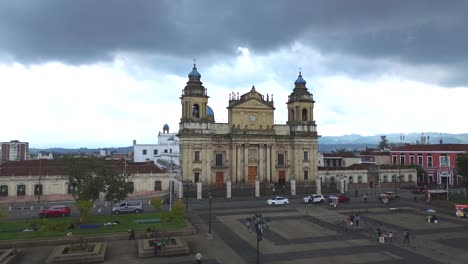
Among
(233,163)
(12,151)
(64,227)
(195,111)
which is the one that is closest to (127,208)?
(64,227)

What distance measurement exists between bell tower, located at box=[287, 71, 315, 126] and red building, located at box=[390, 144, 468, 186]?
2736 cm

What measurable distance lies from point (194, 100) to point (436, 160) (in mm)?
49942

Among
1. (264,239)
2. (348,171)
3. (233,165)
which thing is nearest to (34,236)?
(264,239)

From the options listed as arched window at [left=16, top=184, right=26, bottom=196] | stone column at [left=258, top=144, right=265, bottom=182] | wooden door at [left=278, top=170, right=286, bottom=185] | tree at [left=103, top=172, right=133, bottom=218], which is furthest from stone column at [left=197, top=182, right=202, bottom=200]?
arched window at [left=16, top=184, right=26, bottom=196]

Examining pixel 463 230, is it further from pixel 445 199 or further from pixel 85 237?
pixel 85 237

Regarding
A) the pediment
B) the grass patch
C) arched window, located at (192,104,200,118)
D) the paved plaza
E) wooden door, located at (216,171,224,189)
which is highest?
the pediment

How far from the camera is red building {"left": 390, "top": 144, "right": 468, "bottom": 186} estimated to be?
246ft

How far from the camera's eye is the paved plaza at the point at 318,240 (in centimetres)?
2736

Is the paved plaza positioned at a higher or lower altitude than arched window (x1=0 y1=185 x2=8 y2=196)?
lower

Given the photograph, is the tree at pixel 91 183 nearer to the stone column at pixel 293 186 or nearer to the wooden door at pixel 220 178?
the wooden door at pixel 220 178

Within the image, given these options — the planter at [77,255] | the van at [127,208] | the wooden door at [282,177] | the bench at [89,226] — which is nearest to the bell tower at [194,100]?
the wooden door at [282,177]

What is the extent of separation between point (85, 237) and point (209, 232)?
10197 millimetres

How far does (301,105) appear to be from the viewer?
70062 mm

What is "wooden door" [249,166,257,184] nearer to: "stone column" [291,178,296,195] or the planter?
"stone column" [291,178,296,195]
